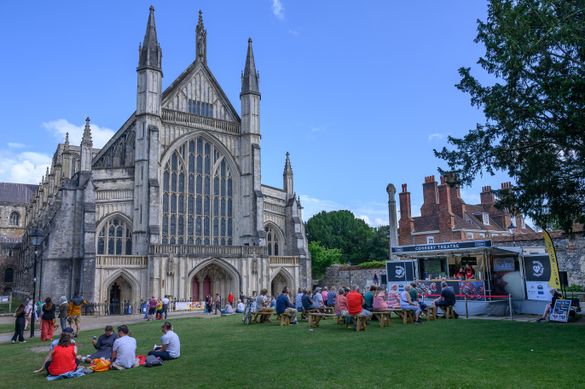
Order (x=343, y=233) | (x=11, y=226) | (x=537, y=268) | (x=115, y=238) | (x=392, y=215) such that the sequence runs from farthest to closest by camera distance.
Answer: (x=11, y=226) < (x=343, y=233) < (x=392, y=215) < (x=115, y=238) < (x=537, y=268)

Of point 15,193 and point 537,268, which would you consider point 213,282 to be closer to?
→ point 537,268

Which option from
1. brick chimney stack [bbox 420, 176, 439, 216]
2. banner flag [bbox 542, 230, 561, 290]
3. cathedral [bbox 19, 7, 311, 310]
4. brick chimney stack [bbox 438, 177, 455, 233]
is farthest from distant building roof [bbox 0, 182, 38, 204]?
banner flag [bbox 542, 230, 561, 290]

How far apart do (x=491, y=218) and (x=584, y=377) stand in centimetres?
4322

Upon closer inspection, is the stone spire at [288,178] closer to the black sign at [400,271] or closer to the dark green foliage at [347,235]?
the dark green foliage at [347,235]

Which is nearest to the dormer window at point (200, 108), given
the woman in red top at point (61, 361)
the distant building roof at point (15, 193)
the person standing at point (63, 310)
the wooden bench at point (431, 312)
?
the person standing at point (63, 310)

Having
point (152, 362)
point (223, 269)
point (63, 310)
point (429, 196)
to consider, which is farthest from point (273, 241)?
point (152, 362)

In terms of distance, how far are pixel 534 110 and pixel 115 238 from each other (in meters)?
29.4

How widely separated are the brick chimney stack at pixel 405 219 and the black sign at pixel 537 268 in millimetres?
26801

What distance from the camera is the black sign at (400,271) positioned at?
22797 millimetres

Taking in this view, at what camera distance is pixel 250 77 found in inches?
1668

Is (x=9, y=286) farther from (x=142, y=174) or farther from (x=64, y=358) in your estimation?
(x=64, y=358)

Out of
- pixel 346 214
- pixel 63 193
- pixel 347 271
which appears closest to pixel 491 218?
pixel 347 271

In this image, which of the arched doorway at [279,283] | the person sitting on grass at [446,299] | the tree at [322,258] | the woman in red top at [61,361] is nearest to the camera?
the woman in red top at [61,361]

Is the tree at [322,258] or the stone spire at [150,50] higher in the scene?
the stone spire at [150,50]
